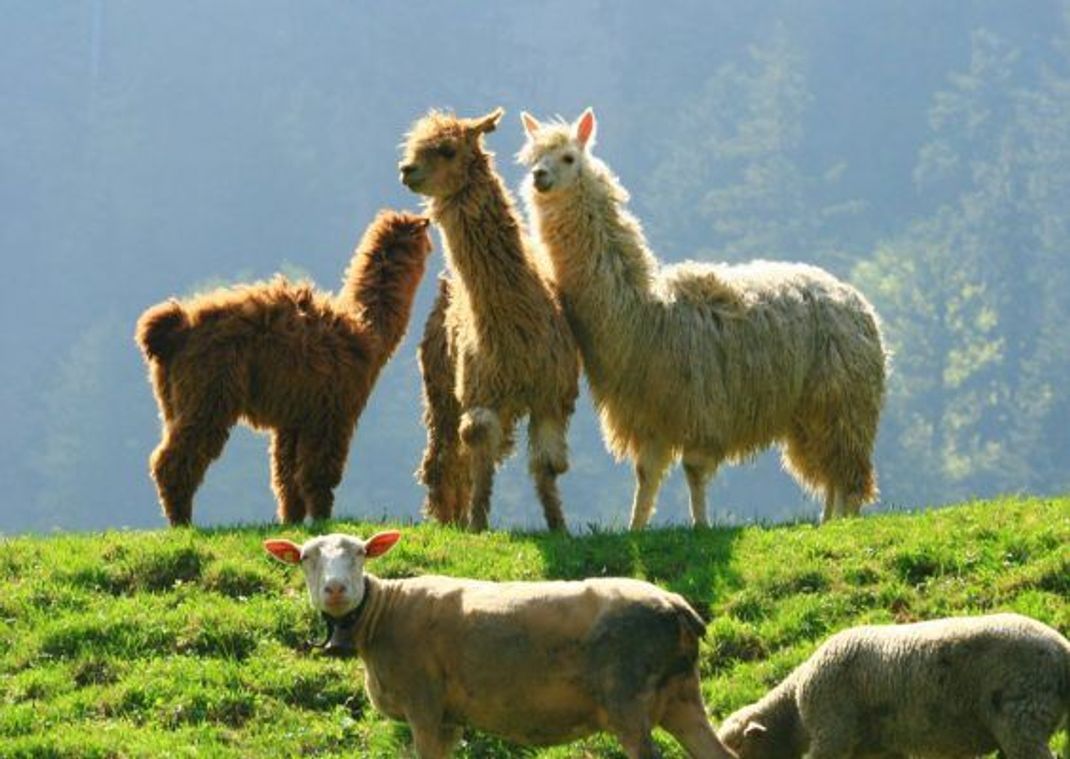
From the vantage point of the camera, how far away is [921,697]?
1036cm

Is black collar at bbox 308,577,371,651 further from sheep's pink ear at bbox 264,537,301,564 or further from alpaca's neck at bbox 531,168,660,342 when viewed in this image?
alpaca's neck at bbox 531,168,660,342

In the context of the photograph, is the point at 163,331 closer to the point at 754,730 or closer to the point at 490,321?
the point at 490,321

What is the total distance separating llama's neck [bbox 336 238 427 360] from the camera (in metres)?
19.1

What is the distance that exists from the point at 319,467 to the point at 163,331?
1783mm

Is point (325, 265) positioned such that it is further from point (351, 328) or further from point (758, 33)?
point (351, 328)

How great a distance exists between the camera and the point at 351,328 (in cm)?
1839

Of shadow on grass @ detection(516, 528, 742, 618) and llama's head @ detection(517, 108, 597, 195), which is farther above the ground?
llama's head @ detection(517, 108, 597, 195)

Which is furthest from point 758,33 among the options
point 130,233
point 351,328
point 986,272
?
point 351,328

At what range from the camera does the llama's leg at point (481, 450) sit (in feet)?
54.9

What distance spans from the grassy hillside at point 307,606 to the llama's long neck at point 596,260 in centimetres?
242

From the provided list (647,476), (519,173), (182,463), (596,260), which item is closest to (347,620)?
(647,476)

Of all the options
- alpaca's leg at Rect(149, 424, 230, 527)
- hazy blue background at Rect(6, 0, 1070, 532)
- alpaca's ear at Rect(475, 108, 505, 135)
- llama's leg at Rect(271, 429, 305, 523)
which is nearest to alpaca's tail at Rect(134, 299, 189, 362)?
alpaca's leg at Rect(149, 424, 230, 527)

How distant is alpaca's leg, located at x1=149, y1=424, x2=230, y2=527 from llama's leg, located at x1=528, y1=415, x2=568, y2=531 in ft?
8.83

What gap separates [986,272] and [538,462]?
155 m
